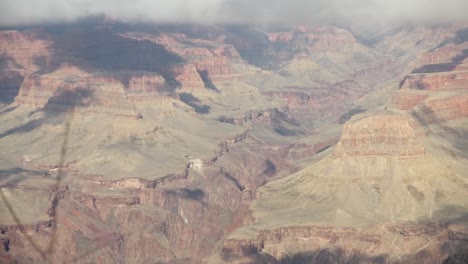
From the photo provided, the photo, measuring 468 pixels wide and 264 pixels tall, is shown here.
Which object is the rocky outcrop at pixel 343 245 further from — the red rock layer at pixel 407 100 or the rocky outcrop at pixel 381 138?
the red rock layer at pixel 407 100

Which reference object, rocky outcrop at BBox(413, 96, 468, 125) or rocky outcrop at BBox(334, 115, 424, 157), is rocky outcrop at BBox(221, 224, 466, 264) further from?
rocky outcrop at BBox(413, 96, 468, 125)

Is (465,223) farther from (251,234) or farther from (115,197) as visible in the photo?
(115,197)

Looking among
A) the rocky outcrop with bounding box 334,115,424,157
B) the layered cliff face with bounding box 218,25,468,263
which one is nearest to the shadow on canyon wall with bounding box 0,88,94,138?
the layered cliff face with bounding box 218,25,468,263

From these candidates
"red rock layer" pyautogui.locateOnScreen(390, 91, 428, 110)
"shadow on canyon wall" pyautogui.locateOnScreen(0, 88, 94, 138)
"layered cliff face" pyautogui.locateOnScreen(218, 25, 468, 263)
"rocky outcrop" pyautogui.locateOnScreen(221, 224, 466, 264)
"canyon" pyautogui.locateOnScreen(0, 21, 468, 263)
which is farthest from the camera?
"shadow on canyon wall" pyautogui.locateOnScreen(0, 88, 94, 138)

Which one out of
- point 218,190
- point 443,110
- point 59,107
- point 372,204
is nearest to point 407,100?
point 443,110

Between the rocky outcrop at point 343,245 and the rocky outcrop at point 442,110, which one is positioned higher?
the rocky outcrop at point 442,110

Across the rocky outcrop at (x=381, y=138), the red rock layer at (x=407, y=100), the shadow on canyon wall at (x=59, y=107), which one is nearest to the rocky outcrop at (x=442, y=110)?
the red rock layer at (x=407, y=100)

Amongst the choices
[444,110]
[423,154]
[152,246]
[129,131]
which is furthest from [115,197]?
[444,110]

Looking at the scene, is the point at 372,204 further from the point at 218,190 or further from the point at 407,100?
the point at 407,100
